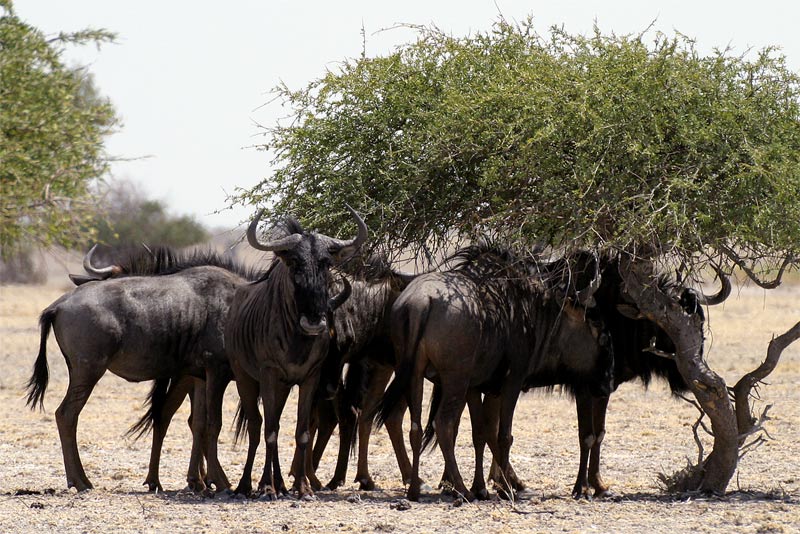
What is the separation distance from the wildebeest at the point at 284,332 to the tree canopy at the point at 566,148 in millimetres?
583

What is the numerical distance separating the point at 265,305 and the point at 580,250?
2590 millimetres

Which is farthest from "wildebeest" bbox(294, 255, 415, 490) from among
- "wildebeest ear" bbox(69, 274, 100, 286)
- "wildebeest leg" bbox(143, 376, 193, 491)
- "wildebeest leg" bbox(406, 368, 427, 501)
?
"wildebeest ear" bbox(69, 274, 100, 286)

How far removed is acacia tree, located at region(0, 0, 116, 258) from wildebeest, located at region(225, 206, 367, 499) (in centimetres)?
153

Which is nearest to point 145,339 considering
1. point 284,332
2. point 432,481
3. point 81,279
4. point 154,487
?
point 81,279

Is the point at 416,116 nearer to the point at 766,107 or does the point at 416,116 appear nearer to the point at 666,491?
the point at 766,107

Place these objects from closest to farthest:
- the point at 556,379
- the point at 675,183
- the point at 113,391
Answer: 1. the point at 675,183
2. the point at 556,379
3. the point at 113,391

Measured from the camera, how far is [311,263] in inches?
350

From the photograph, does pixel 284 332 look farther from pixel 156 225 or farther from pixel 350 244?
pixel 156 225

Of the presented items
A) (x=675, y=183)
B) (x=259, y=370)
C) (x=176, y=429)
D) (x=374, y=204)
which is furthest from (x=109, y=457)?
(x=675, y=183)

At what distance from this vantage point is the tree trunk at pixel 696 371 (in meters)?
9.23

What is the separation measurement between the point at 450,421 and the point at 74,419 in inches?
128

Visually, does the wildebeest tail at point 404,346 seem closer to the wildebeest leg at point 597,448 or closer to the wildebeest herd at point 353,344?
the wildebeest herd at point 353,344

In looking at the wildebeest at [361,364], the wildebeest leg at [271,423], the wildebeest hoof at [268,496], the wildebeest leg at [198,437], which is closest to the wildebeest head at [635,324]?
the wildebeest at [361,364]

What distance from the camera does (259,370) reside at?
31.4ft
